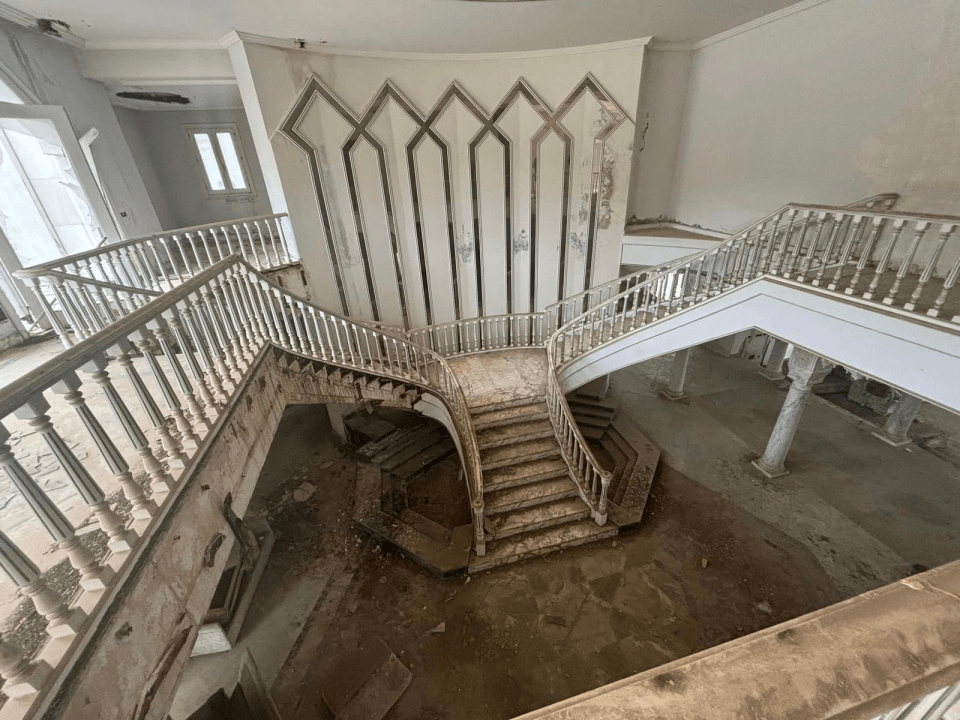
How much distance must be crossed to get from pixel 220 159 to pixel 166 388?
8716 millimetres

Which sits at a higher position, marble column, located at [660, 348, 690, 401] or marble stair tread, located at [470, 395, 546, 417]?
marble stair tread, located at [470, 395, 546, 417]

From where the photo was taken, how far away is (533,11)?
4723mm

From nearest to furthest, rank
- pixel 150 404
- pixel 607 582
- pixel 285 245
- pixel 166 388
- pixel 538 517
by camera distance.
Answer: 1. pixel 150 404
2. pixel 166 388
3. pixel 607 582
4. pixel 538 517
5. pixel 285 245

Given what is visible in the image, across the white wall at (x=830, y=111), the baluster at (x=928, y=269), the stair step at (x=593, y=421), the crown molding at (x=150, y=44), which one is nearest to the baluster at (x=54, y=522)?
the baluster at (x=928, y=269)

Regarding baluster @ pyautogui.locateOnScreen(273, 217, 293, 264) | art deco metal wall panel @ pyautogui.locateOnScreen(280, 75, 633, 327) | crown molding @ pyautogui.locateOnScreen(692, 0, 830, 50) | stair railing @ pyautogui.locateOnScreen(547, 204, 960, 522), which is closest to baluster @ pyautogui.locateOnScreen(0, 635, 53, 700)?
stair railing @ pyautogui.locateOnScreen(547, 204, 960, 522)

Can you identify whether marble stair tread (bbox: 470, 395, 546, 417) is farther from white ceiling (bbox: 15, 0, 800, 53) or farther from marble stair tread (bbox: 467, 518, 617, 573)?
white ceiling (bbox: 15, 0, 800, 53)

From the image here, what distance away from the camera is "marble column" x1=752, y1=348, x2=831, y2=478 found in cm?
568

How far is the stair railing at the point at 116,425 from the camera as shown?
54.8 inches

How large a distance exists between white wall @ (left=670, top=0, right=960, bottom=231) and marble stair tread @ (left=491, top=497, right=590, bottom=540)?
561 cm

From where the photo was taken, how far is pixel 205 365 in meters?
3.02

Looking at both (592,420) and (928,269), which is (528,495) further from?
(928,269)

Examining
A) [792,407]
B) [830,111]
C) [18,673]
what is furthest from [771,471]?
[18,673]

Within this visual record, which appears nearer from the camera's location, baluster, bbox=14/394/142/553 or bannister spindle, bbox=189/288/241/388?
baluster, bbox=14/394/142/553

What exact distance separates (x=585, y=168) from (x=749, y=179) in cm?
272
